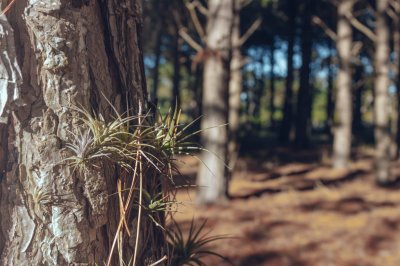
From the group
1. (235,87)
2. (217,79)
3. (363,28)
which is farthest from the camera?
(363,28)

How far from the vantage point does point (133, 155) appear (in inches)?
53.1

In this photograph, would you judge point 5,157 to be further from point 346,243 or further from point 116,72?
point 346,243

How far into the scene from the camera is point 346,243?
7738 mm

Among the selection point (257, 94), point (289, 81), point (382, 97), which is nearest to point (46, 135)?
point (382, 97)

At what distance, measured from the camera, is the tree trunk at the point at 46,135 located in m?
1.25

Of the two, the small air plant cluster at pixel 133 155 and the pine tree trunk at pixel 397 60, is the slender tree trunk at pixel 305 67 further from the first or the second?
the small air plant cluster at pixel 133 155

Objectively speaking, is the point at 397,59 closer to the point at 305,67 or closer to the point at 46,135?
the point at 305,67

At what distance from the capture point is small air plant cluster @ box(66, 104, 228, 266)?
1.26 meters

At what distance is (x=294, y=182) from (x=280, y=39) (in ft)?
61.5

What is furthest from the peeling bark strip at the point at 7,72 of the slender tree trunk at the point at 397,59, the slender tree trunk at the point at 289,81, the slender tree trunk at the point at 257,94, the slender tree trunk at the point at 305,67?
the slender tree trunk at the point at 257,94

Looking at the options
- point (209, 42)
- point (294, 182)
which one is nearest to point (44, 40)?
point (209, 42)

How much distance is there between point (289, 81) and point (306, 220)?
1428 centimetres

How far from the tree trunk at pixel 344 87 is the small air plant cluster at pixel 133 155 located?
13401 mm

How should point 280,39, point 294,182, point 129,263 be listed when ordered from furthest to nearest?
1. point 280,39
2. point 294,182
3. point 129,263
